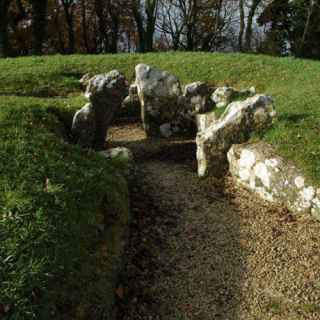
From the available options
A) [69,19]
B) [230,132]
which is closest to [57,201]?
[230,132]

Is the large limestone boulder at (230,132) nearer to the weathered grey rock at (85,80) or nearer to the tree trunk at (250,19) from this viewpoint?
the weathered grey rock at (85,80)

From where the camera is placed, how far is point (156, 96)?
10000 mm

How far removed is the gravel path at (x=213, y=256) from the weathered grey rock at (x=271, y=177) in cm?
20

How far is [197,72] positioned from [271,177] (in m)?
8.28

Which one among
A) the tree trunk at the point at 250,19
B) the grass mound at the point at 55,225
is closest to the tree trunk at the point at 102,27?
the tree trunk at the point at 250,19

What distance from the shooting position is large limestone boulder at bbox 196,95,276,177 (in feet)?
26.3

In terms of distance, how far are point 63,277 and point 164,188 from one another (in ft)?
11.7

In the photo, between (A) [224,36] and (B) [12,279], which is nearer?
(B) [12,279]

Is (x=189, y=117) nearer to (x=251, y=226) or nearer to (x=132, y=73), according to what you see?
(x=251, y=226)

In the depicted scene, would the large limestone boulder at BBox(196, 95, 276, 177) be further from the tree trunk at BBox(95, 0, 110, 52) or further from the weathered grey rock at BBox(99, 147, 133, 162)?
the tree trunk at BBox(95, 0, 110, 52)

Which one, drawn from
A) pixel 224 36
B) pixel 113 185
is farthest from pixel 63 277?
pixel 224 36

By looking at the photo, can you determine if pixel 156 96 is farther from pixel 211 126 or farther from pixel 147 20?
pixel 147 20

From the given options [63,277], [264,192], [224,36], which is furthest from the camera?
[224,36]

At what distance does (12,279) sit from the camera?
13.4 feet
